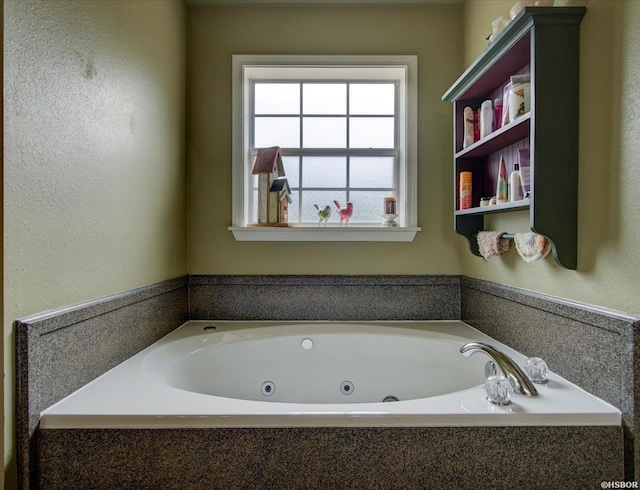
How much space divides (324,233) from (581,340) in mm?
1297

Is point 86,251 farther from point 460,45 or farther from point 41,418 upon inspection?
point 460,45

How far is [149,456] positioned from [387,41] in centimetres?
229

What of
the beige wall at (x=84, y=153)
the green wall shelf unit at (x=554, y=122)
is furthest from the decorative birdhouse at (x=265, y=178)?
the green wall shelf unit at (x=554, y=122)

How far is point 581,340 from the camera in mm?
1219

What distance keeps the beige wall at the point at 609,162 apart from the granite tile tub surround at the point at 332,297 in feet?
2.97

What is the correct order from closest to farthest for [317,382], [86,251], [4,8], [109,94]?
1. [4,8]
2. [86,251]
3. [109,94]
4. [317,382]

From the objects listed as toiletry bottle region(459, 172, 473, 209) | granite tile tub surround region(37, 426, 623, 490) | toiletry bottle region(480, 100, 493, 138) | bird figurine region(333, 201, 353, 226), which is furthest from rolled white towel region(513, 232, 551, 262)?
bird figurine region(333, 201, 353, 226)

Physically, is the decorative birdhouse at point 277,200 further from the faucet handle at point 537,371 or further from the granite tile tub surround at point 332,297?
the faucet handle at point 537,371

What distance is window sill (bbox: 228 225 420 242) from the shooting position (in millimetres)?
2131

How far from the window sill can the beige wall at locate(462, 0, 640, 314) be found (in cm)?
92

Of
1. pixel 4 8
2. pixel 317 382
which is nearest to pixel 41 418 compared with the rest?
pixel 4 8

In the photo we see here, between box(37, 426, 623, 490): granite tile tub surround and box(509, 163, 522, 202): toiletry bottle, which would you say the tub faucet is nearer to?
box(37, 426, 623, 490): granite tile tub surround

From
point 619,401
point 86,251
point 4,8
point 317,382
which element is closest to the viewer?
point 4,8

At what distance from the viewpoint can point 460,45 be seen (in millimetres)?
2199
